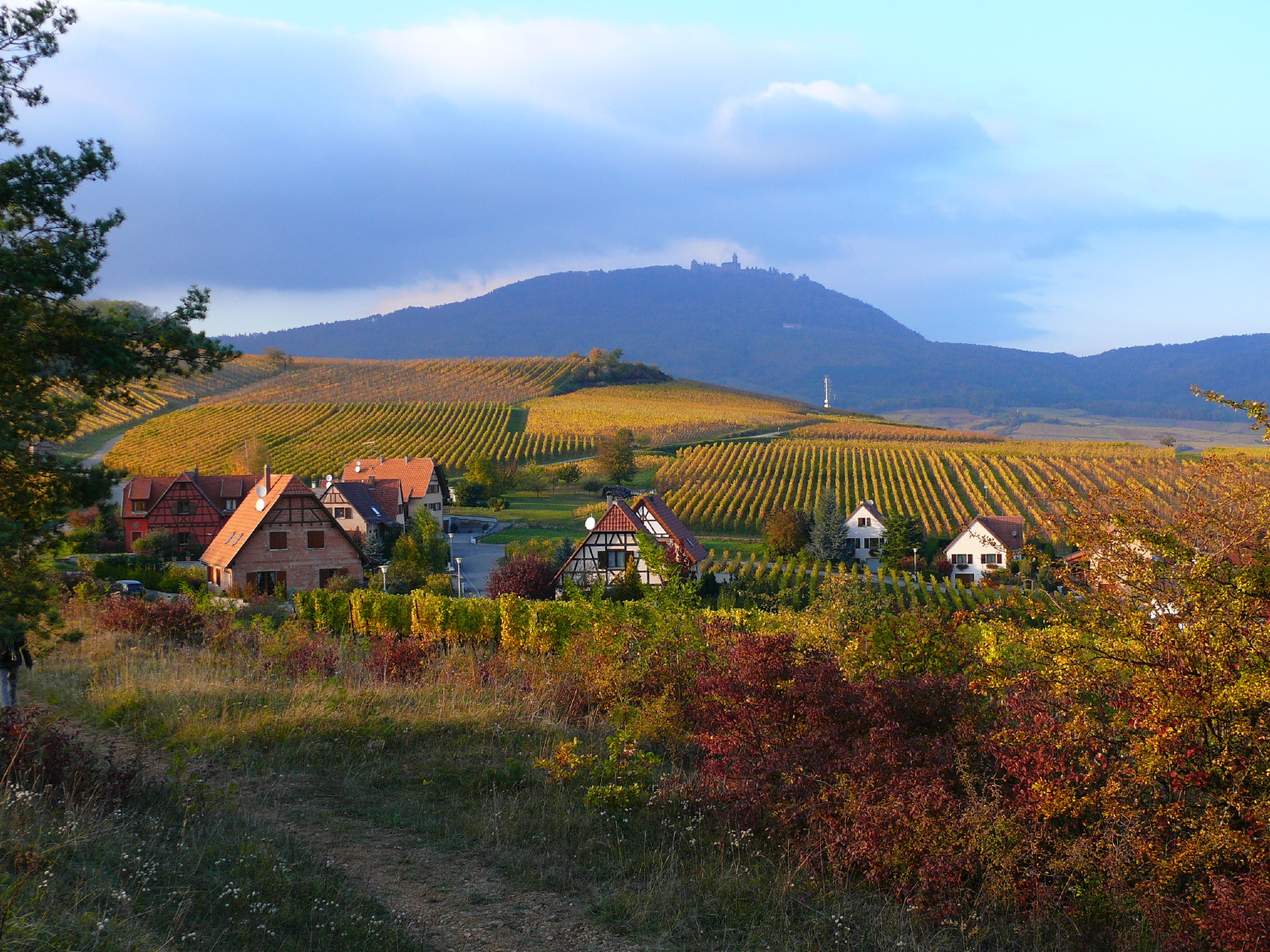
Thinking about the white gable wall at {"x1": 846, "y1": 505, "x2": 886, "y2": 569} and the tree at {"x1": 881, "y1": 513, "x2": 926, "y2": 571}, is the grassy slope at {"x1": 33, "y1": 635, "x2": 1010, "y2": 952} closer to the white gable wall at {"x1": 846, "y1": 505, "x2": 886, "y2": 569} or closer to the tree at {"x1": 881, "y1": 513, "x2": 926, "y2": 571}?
the tree at {"x1": 881, "y1": 513, "x2": 926, "y2": 571}

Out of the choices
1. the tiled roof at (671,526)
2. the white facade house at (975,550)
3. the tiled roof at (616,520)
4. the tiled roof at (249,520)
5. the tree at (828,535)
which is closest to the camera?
the tiled roof at (249,520)

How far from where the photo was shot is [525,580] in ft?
104

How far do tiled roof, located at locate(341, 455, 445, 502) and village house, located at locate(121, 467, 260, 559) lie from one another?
10.6 meters

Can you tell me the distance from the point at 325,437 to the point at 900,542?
215 feet

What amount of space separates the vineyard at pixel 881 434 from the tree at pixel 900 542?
158ft

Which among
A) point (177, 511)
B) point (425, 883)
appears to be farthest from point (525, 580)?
point (177, 511)

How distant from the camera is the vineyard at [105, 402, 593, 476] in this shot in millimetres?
83562

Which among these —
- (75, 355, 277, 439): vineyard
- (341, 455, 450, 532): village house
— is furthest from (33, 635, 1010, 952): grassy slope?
(75, 355, 277, 439): vineyard

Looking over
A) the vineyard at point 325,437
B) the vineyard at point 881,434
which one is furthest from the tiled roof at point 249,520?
the vineyard at point 881,434

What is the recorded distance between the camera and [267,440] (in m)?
92.6

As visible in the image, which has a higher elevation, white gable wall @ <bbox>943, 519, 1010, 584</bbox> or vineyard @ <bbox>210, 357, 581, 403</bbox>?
vineyard @ <bbox>210, 357, 581, 403</bbox>

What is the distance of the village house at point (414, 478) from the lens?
6081 centimetres

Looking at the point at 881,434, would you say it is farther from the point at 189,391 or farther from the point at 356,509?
the point at 189,391

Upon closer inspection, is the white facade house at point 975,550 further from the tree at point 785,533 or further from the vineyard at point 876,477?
the tree at point 785,533
